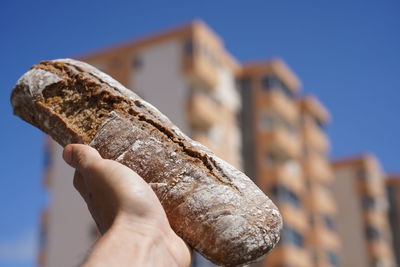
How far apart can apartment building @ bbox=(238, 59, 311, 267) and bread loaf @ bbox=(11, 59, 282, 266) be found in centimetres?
3308

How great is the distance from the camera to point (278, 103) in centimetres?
3872

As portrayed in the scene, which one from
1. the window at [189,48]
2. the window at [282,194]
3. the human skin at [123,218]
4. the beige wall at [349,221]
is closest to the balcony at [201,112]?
the window at [189,48]

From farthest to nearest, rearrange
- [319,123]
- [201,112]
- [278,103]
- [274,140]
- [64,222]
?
[319,123] < [278,103] < [274,140] < [64,222] < [201,112]

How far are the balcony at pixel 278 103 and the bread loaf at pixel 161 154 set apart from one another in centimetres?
3518

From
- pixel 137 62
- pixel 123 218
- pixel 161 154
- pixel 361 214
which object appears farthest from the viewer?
pixel 361 214

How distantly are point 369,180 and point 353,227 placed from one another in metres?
4.45

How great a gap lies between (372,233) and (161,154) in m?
52.8

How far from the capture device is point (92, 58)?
3762 centimetres

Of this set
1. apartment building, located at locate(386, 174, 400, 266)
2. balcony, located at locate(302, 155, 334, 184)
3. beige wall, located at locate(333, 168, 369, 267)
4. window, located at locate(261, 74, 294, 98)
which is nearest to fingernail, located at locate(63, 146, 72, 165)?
window, located at locate(261, 74, 294, 98)

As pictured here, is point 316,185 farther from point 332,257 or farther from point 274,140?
point 274,140

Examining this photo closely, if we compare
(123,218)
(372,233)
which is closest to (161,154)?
(123,218)

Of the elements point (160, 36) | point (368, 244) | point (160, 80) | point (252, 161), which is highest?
point (160, 36)

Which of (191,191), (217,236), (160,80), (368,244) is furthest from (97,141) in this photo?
(368,244)

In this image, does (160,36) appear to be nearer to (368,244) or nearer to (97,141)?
(368,244)
